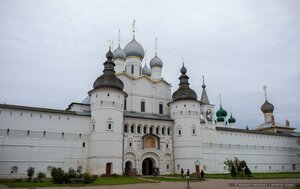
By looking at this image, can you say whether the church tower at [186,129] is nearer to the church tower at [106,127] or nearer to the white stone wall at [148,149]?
the white stone wall at [148,149]

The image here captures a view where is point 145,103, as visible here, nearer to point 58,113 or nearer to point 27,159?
point 58,113

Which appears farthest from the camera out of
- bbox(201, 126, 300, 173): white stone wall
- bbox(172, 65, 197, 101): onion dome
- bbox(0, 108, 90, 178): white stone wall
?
bbox(201, 126, 300, 173): white stone wall

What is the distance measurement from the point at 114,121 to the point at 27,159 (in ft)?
28.1

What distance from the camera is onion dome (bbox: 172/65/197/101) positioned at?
32.9 m

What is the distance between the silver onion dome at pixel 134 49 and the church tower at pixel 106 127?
8971mm

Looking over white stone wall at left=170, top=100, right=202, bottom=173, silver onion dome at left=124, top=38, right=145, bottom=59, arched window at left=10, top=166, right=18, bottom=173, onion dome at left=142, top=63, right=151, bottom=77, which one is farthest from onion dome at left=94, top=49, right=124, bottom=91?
onion dome at left=142, top=63, right=151, bottom=77

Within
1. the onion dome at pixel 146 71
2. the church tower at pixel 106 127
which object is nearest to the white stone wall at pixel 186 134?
the church tower at pixel 106 127

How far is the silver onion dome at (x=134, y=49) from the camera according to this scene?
37.1m

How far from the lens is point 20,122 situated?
24.8m

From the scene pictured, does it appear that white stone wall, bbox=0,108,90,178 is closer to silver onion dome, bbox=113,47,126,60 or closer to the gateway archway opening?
the gateway archway opening

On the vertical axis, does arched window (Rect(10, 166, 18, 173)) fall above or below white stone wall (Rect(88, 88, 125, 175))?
below

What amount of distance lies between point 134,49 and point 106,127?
1384 cm

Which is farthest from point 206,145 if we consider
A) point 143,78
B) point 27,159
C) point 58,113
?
point 27,159

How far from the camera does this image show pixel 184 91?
3325 centimetres
